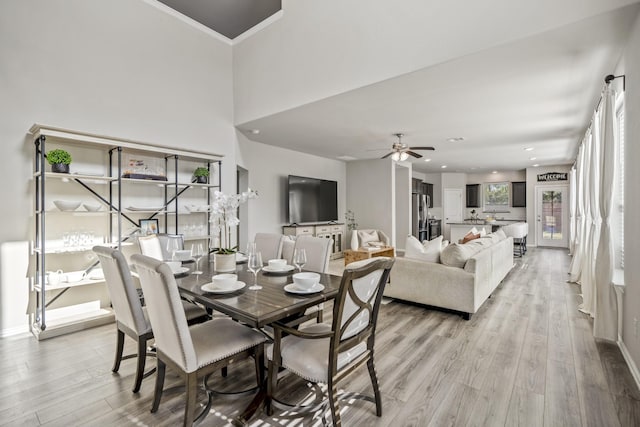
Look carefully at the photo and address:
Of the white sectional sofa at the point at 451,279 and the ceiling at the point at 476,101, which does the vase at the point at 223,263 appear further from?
the white sectional sofa at the point at 451,279

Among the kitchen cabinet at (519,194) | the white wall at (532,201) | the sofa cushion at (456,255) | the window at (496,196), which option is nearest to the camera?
the sofa cushion at (456,255)

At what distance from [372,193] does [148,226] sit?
18.3ft

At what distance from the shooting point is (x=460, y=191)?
37.7 ft

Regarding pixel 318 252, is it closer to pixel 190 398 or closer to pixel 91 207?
pixel 190 398

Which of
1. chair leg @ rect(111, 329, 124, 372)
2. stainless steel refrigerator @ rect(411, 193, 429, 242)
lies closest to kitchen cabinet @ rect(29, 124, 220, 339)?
chair leg @ rect(111, 329, 124, 372)

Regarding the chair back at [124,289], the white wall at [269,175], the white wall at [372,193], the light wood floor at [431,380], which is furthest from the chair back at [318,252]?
the white wall at [372,193]

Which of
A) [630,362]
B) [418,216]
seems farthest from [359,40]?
[418,216]

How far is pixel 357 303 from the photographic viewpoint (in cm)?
169

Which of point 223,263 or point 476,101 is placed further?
point 476,101

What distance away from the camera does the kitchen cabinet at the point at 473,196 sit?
37.1 ft

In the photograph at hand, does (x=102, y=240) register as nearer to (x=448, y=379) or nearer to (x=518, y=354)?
(x=448, y=379)

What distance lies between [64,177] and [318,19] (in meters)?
3.23

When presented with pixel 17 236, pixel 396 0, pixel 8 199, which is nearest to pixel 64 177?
pixel 8 199

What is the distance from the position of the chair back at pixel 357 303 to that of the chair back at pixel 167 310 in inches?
29.5
